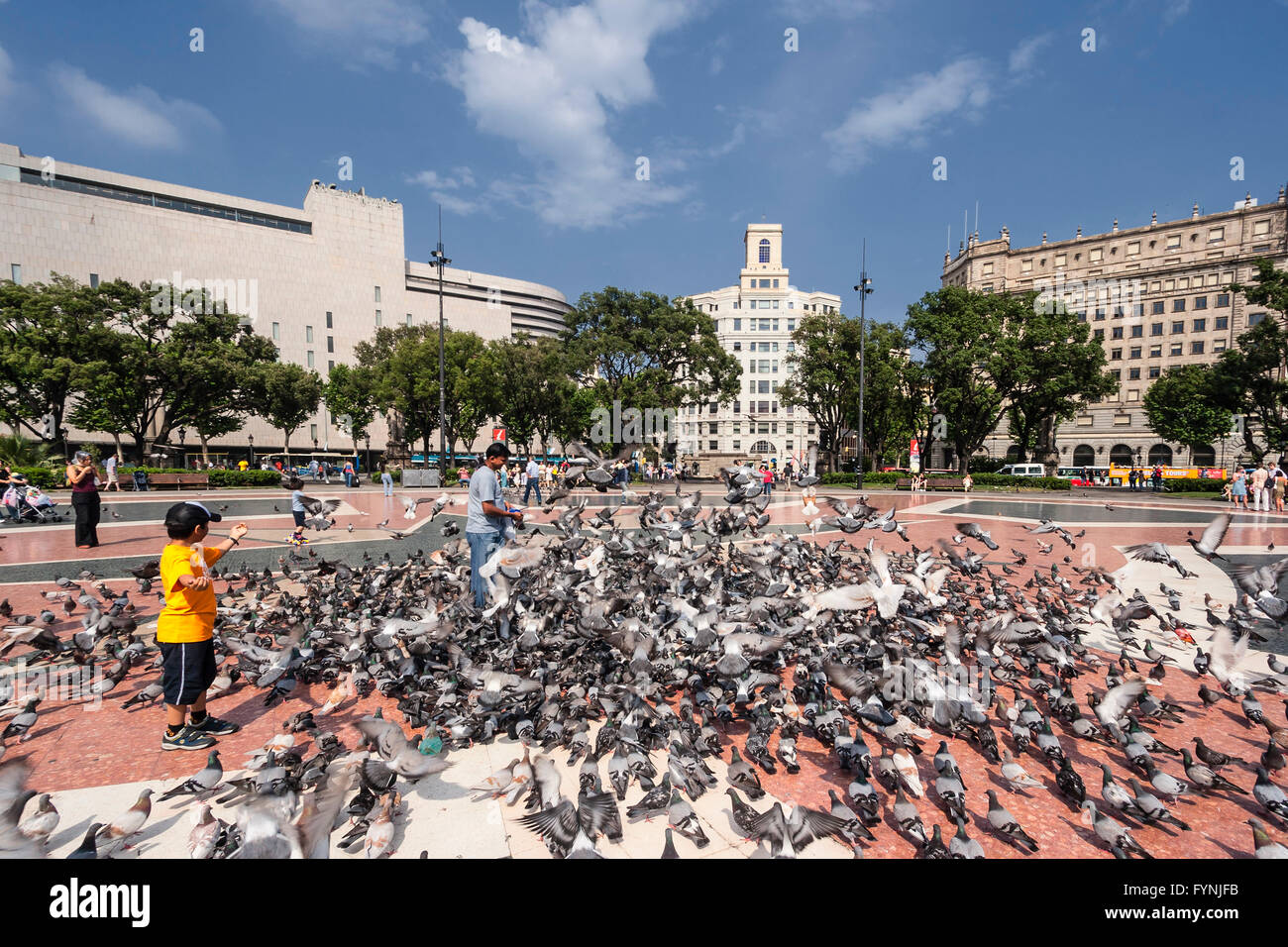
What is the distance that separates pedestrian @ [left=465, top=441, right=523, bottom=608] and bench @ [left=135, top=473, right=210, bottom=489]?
110ft

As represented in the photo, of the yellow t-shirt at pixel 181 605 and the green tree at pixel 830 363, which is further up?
the green tree at pixel 830 363

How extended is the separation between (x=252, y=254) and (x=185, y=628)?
87.3 metres

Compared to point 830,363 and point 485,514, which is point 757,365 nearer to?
point 830,363

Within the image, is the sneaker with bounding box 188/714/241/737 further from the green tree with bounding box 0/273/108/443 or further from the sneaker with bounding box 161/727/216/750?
the green tree with bounding box 0/273/108/443

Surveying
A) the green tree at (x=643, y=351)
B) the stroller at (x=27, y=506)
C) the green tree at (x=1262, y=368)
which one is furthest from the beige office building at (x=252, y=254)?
the green tree at (x=1262, y=368)

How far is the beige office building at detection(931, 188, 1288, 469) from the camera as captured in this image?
212 feet

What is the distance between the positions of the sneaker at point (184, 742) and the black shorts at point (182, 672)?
0.70 feet

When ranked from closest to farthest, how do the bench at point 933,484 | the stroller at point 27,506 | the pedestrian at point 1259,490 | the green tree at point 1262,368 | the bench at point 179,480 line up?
the stroller at point 27,506
the pedestrian at point 1259,490
the bench at point 179,480
the green tree at point 1262,368
the bench at point 933,484

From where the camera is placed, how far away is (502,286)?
10594 centimetres

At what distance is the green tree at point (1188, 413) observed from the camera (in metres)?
44.7

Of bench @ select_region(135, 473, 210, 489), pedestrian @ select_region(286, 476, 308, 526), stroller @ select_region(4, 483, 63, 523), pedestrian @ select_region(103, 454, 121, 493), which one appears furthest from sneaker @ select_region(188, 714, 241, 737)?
bench @ select_region(135, 473, 210, 489)

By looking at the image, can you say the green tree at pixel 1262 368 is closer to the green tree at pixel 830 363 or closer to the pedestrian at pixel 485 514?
the green tree at pixel 830 363
